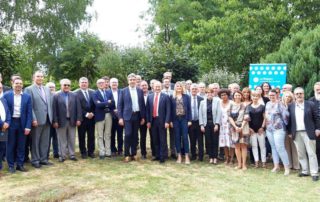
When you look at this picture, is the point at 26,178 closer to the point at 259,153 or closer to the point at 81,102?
the point at 81,102

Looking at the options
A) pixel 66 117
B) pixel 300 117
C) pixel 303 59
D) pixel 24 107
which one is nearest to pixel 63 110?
pixel 66 117

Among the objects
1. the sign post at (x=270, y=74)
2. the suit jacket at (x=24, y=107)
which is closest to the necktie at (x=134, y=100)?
the suit jacket at (x=24, y=107)

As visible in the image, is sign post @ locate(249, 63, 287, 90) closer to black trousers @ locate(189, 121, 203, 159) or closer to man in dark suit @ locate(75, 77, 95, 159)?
black trousers @ locate(189, 121, 203, 159)

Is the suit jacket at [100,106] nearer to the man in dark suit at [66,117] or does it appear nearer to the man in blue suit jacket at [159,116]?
the man in dark suit at [66,117]

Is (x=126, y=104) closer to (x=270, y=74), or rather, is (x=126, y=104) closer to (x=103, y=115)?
(x=103, y=115)

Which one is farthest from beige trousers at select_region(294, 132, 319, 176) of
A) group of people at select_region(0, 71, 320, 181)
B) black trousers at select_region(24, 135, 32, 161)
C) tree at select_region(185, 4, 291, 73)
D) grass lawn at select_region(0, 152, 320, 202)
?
tree at select_region(185, 4, 291, 73)

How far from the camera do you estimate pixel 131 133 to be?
8.00m

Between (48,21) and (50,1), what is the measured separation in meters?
1.49

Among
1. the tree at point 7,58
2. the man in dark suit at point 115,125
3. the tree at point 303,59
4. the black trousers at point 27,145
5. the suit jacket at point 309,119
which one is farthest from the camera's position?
the tree at point 7,58

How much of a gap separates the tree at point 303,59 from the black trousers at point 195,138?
3118mm

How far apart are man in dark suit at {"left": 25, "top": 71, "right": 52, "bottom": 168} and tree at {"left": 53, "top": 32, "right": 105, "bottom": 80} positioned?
15577mm

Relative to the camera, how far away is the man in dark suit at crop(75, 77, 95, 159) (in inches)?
320

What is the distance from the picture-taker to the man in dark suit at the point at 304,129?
6.64 metres

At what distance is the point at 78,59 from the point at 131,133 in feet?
54.3
